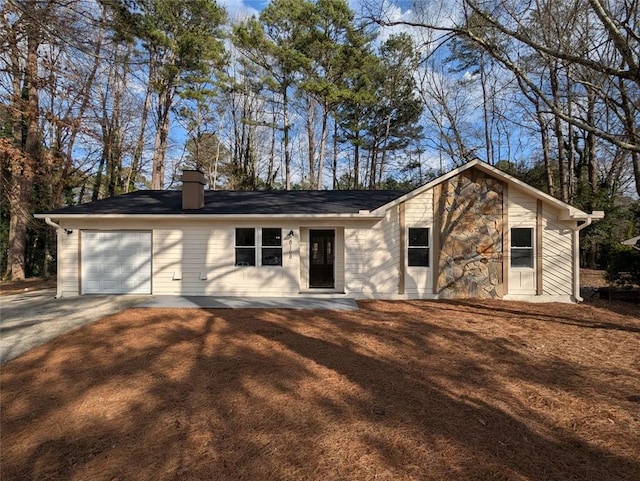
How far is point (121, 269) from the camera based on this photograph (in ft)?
31.3

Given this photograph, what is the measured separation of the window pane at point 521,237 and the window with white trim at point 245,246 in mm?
7188

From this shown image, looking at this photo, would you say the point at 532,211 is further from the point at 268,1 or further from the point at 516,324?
the point at 268,1

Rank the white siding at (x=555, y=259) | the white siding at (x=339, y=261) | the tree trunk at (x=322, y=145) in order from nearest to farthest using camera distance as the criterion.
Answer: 1. the white siding at (x=555, y=259)
2. the white siding at (x=339, y=261)
3. the tree trunk at (x=322, y=145)

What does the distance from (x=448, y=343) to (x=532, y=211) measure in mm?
5693

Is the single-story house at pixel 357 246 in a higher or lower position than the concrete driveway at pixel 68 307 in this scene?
higher

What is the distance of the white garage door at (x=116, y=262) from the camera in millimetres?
9484

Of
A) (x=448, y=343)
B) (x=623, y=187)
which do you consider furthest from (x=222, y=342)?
(x=623, y=187)

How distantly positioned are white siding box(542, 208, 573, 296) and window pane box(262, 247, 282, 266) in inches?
284

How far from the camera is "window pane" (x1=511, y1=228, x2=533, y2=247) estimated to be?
909 centimetres

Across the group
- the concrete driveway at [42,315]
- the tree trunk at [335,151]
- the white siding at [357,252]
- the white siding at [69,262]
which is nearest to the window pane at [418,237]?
the white siding at [357,252]

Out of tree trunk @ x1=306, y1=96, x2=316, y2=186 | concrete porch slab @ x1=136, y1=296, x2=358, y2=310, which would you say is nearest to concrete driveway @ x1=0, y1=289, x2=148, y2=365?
concrete porch slab @ x1=136, y1=296, x2=358, y2=310

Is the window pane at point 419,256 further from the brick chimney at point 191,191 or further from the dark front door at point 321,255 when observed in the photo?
the brick chimney at point 191,191

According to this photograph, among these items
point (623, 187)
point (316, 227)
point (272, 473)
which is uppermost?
point (623, 187)

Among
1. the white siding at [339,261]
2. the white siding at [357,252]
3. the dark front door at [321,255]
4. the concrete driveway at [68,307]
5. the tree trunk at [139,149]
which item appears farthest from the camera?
the tree trunk at [139,149]
